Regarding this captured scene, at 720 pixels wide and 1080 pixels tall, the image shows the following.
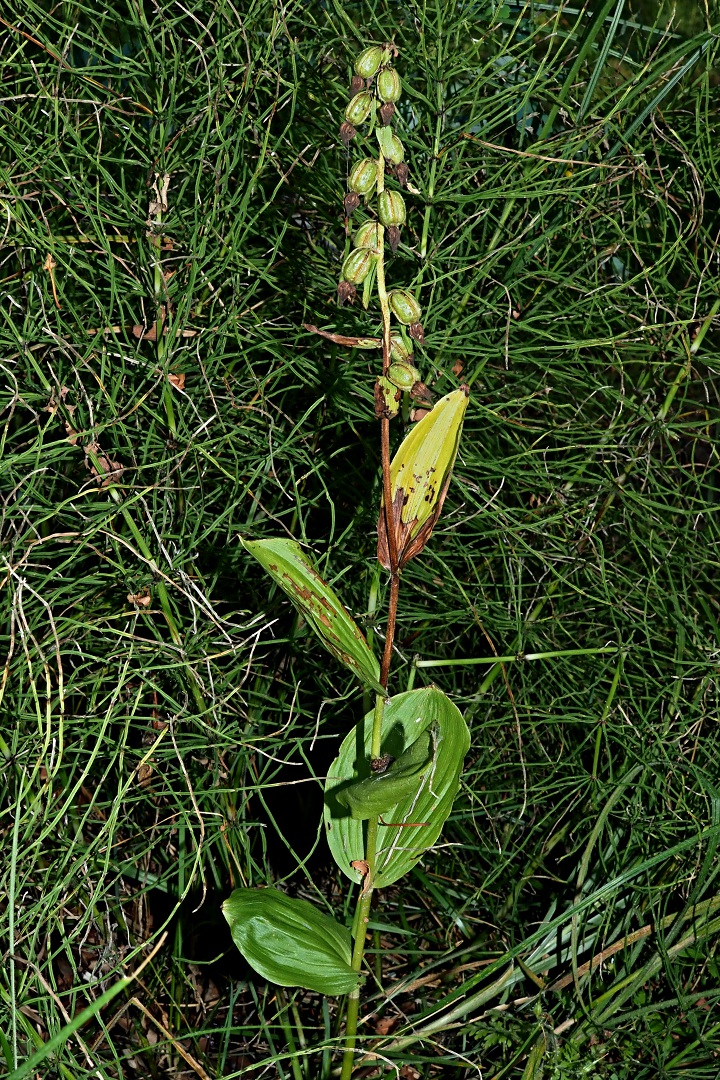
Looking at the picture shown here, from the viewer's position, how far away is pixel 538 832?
1249 mm

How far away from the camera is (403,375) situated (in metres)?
0.79

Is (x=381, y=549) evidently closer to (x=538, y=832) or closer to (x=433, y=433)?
(x=433, y=433)

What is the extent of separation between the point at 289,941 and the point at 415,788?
0.19m

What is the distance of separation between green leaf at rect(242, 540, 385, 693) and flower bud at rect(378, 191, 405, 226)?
28cm

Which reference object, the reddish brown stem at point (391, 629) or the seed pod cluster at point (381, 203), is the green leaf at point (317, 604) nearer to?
the reddish brown stem at point (391, 629)

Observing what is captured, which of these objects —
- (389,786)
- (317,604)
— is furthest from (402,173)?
(389,786)

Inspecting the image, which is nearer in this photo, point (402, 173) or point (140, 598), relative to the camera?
point (402, 173)

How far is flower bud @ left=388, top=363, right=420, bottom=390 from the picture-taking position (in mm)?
790

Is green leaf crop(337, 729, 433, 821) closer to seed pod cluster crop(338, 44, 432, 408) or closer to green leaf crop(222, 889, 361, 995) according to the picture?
green leaf crop(222, 889, 361, 995)

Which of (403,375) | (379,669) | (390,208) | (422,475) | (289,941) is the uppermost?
(390,208)

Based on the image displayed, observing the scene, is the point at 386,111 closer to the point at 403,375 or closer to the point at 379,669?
the point at 403,375

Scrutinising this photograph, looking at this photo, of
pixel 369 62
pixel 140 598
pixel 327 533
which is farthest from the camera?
pixel 327 533

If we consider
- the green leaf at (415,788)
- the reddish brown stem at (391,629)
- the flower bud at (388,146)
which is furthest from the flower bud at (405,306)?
the green leaf at (415,788)

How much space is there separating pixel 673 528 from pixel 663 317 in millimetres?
290
